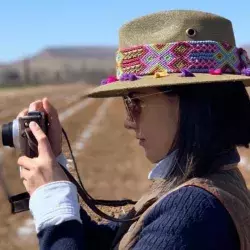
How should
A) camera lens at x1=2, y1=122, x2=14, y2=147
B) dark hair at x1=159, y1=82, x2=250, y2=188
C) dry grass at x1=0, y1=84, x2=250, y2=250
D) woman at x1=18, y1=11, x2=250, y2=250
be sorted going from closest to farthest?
woman at x1=18, y1=11, x2=250, y2=250 < dark hair at x1=159, y1=82, x2=250, y2=188 < camera lens at x1=2, y1=122, x2=14, y2=147 < dry grass at x1=0, y1=84, x2=250, y2=250

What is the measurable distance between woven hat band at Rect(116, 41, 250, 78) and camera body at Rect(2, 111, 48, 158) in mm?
365

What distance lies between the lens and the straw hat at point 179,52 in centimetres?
200

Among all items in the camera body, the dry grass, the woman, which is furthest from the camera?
the dry grass

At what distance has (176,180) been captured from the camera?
197cm

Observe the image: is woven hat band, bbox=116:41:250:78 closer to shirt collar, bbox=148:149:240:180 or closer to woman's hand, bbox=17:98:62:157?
shirt collar, bbox=148:149:240:180

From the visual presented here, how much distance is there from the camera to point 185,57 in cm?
201

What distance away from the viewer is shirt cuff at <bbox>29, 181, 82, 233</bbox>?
190 cm

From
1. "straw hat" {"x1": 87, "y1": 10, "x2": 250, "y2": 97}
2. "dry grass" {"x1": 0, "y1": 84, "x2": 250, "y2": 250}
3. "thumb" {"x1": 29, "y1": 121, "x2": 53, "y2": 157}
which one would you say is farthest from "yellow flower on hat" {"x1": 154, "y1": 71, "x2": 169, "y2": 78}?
"dry grass" {"x1": 0, "y1": 84, "x2": 250, "y2": 250}

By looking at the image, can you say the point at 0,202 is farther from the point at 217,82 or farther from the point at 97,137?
the point at 97,137

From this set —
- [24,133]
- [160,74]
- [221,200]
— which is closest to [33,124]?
[24,133]

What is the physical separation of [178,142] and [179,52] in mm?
278

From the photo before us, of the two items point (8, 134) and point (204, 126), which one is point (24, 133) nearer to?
point (8, 134)

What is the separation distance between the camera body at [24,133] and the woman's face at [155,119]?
32 centimetres

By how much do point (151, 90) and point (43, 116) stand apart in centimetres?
41
